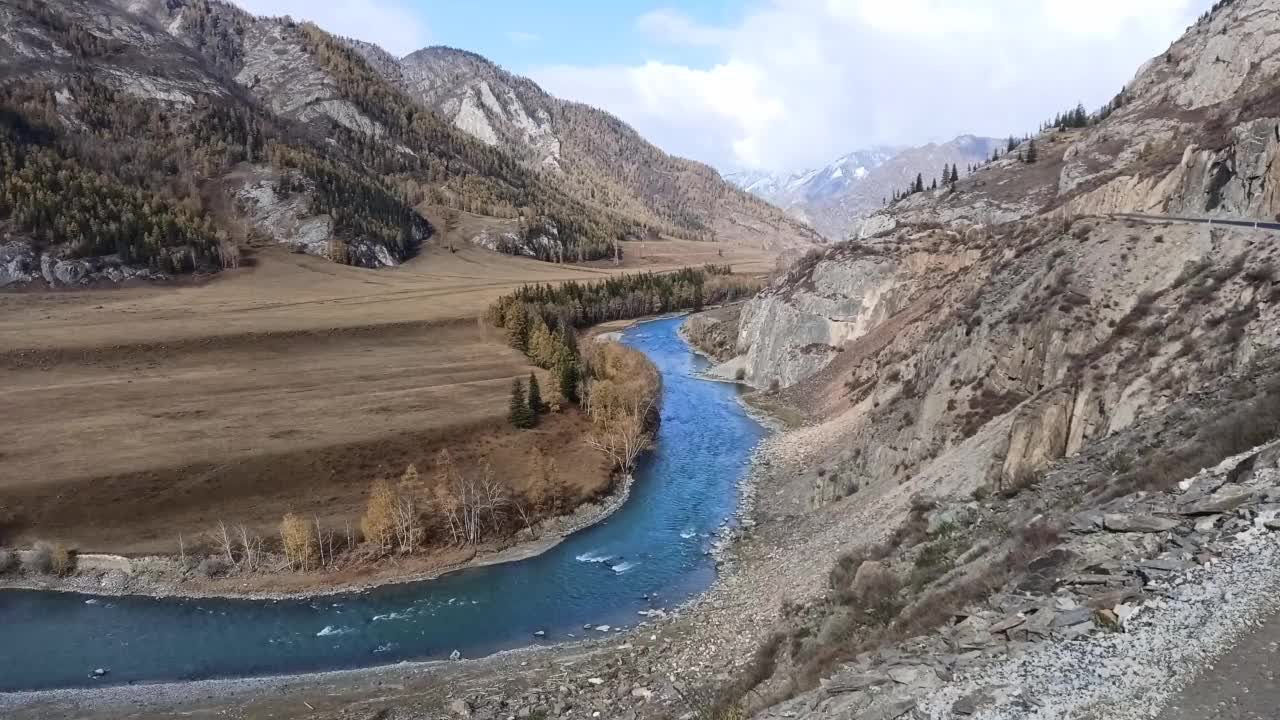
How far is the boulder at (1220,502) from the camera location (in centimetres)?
1326

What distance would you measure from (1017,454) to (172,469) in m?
53.6

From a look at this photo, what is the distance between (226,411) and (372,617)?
120 feet

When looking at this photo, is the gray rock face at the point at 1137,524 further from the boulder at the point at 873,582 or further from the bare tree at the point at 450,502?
the bare tree at the point at 450,502

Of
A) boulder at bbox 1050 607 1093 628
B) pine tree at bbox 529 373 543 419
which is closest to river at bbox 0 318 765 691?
pine tree at bbox 529 373 543 419

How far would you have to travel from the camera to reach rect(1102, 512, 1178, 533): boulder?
1359cm

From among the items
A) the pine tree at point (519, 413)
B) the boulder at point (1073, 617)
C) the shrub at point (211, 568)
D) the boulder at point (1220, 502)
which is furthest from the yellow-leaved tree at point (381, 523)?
the boulder at point (1220, 502)

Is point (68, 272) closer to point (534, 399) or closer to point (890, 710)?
point (534, 399)

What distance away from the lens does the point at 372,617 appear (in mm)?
38125

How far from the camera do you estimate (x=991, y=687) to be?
11.2 m

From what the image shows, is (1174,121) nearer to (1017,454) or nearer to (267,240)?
(1017,454)

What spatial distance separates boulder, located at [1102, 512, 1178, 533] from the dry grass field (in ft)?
131

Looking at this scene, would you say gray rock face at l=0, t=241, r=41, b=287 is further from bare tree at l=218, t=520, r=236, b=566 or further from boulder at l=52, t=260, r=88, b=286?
bare tree at l=218, t=520, r=236, b=566

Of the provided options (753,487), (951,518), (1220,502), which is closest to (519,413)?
(753,487)

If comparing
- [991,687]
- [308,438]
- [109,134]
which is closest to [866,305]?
[308,438]
